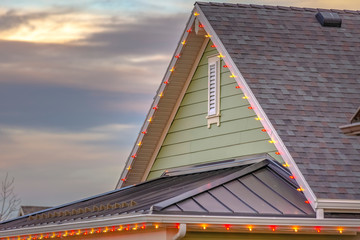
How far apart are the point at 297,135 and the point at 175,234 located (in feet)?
9.38

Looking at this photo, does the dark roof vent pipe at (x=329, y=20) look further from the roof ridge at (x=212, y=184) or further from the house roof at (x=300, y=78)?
the roof ridge at (x=212, y=184)

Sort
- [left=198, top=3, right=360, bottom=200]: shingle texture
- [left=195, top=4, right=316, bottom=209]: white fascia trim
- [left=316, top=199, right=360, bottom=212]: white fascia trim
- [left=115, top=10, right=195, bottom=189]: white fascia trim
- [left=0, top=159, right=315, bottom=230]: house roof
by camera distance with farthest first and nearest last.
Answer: [left=115, top=10, right=195, bottom=189]: white fascia trim
[left=198, top=3, right=360, bottom=200]: shingle texture
[left=195, top=4, right=316, bottom=209]: white fascia trim
[left=0, top=159, right=315, bottom=230]: house roof
[left=316, top=199, right=360, bottom=212]: white fascia trim

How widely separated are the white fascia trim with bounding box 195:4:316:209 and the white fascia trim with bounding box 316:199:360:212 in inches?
5.0

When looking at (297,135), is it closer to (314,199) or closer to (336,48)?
(314,199)

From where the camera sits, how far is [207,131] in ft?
58.8

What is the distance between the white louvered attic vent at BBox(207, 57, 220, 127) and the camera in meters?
17.5

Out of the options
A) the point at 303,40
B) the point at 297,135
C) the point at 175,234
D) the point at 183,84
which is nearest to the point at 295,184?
the point at 297,135

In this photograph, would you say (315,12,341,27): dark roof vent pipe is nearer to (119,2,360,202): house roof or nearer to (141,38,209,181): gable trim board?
(119,2,360,202): house roof

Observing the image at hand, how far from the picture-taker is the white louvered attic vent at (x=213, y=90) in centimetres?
1750

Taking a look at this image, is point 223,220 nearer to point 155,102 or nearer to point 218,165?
point 218,165

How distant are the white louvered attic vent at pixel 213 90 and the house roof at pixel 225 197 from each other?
1.29 metres

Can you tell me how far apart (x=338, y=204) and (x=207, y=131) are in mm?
5155

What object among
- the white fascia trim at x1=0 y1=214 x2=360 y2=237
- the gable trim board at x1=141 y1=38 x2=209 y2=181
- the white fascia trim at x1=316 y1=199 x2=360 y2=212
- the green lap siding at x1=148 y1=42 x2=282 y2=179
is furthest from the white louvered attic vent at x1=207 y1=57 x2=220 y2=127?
the white fascia trim at x1=316 y1=199 x2=360 y2=212

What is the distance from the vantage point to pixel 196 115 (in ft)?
60.6
